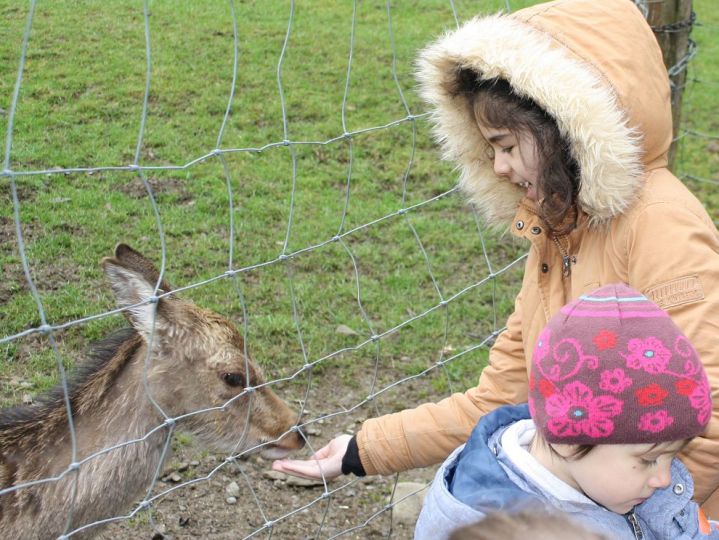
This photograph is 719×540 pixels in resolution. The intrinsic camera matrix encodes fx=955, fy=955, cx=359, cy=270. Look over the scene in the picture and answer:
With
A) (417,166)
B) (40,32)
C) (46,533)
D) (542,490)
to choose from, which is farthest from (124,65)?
(542,490)

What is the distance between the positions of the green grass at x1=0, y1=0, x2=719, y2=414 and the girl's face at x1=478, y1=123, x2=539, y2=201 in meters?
0.70

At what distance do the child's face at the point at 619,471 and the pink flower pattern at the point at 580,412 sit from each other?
0.07m

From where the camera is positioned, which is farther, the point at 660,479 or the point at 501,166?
the point at 501,166

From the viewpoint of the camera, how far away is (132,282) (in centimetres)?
Result: 303

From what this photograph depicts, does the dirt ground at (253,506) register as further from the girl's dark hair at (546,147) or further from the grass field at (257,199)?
the girl's dark hair at (546,147)

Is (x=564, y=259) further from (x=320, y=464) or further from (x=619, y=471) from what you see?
(x=320, y=464)

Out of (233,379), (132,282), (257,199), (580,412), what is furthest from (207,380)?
(257,199)

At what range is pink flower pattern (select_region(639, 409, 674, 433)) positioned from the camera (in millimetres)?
1893

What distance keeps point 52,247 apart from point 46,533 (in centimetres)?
233

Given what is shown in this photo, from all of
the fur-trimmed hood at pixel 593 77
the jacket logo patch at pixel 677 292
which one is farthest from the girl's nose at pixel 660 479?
the fur-trimmed hood at pixel 593 77

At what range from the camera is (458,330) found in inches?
196

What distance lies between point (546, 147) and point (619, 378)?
881 mm

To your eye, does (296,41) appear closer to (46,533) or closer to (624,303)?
(46,533)

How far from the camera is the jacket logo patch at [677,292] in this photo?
2.27 metres
